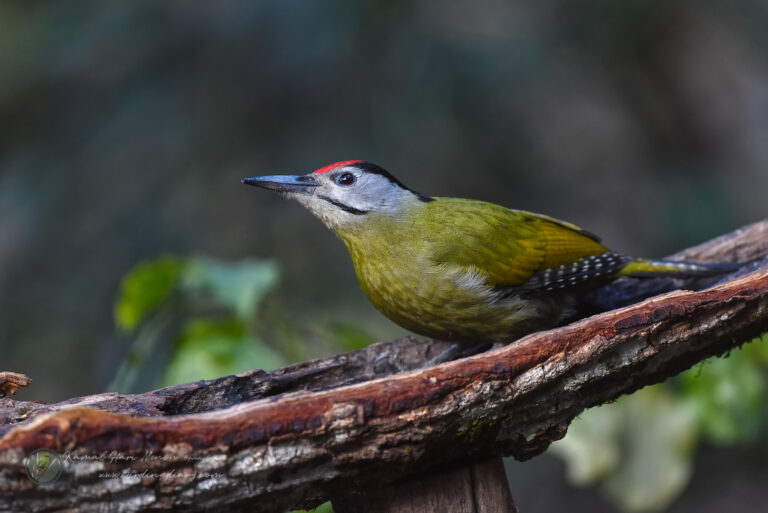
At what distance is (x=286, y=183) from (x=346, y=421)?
2072 mm

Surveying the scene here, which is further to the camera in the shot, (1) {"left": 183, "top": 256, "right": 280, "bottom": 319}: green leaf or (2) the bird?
(2) the bird

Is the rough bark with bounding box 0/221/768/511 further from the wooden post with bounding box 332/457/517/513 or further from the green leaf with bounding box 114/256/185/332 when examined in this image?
the green leaf with bounding box 114/256/185/332

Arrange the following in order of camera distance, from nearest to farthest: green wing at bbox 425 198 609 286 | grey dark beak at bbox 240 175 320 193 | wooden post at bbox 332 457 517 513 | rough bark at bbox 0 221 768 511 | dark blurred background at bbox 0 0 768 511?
rough bark at bbox 0 221 768 511
wooden post at bbox 332 457 517 513
green wing at bbox 425 198 609 286
grey dark beak at bbox 240 175 320 193
dark blurred background at bbox 0 0 768 511

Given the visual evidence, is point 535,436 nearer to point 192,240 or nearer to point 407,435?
point 407,435

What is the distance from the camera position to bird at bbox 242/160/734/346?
3.78 m

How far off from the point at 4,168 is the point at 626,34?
494 centimetres

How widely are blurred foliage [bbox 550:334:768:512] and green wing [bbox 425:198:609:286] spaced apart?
820 mm

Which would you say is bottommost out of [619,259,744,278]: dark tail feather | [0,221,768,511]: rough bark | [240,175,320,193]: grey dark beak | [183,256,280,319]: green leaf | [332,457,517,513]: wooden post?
[332,457,517,513]: wooden post

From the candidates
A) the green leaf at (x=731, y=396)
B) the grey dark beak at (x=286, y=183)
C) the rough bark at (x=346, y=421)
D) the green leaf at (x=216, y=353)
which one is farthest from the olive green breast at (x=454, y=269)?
the rough bark at (x=346, y=421)

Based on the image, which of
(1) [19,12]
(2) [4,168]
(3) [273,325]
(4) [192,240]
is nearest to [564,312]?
(3) [273,325]

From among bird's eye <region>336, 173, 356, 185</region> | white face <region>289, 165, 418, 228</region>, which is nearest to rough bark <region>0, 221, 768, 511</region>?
white face <region>289, 165, 418, 228</region>

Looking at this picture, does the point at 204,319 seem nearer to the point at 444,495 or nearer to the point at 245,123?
the point at 444,495

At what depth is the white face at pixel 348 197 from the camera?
4.13 m

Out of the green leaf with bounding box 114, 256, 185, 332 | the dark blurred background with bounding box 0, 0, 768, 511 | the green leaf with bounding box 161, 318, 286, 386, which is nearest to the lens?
the green leaf with bounding box 161, 318, 286, 386
